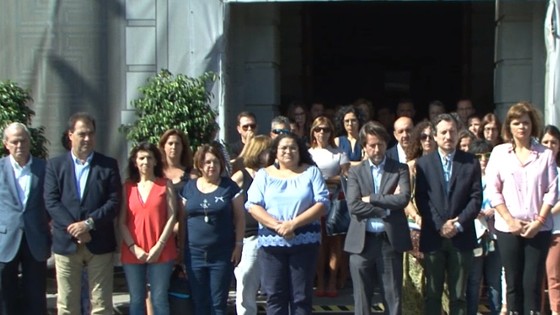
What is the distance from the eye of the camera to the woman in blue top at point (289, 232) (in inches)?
354

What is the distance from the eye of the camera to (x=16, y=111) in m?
10.8

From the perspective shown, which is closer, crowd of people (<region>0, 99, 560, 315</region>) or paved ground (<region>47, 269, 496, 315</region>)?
crowd of people (<region>0, 99, 560, 315</region>)

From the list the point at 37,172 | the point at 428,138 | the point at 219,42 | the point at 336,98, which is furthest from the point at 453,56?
the point at 37,172

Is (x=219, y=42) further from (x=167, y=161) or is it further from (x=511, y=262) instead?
(x=511, y=262)

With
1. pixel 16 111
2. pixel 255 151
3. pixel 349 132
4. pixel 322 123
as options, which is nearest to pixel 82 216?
pixel 255 151

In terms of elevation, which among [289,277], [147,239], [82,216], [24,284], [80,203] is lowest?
[24,284]

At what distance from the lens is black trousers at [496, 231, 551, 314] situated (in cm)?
891

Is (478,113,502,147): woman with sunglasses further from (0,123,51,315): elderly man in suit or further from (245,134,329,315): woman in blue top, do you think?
(0,123,51,315): elderly man in suit

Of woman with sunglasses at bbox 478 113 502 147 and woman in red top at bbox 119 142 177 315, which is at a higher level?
woman with sunglasses at bbox 478 113 502 147

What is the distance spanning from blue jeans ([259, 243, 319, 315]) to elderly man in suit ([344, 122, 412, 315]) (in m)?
0.45

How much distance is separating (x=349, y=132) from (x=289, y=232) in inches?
120

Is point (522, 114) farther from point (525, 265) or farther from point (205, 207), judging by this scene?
point (205, 207)

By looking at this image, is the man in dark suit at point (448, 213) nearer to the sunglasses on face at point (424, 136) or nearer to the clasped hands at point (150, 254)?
the sunglasses on face at point (424, 136)

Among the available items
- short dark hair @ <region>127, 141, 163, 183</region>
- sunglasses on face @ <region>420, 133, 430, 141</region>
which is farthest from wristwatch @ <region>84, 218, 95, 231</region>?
sunglasses on face @ <region>420, 133, 430, 141</region>
